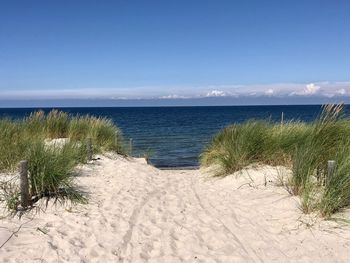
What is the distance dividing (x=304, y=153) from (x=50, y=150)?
4.94m

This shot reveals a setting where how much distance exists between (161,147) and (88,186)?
1734 centimetres

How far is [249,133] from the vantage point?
1160 cm

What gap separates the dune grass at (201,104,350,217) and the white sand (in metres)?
0.44

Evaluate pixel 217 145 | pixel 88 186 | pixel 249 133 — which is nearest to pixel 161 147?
pixel 217 145

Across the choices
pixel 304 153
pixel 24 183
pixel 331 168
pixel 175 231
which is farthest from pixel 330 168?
pixel 24 183

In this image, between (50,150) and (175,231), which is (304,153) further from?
(50,150)

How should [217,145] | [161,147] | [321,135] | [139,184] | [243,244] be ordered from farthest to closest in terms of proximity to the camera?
1. [161,147]
2. [217,145]
3. [139,184]
4. [321,135]
5. [243,244]

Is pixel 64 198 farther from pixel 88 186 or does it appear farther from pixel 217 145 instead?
pixel 217 145

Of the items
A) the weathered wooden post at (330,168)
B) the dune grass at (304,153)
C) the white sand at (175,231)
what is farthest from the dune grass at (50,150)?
the weathered wooden post at (330,168)

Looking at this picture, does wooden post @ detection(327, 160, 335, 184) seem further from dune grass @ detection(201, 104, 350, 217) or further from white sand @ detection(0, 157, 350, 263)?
white sand @ detection(0, 157, 350, 263)

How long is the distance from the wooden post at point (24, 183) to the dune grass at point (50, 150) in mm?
175

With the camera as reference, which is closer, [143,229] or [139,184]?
[143,229]

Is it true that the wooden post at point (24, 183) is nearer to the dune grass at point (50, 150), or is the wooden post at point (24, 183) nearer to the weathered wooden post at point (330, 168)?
the dune grass at point (50, 150)

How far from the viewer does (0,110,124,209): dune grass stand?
7.59 meters
